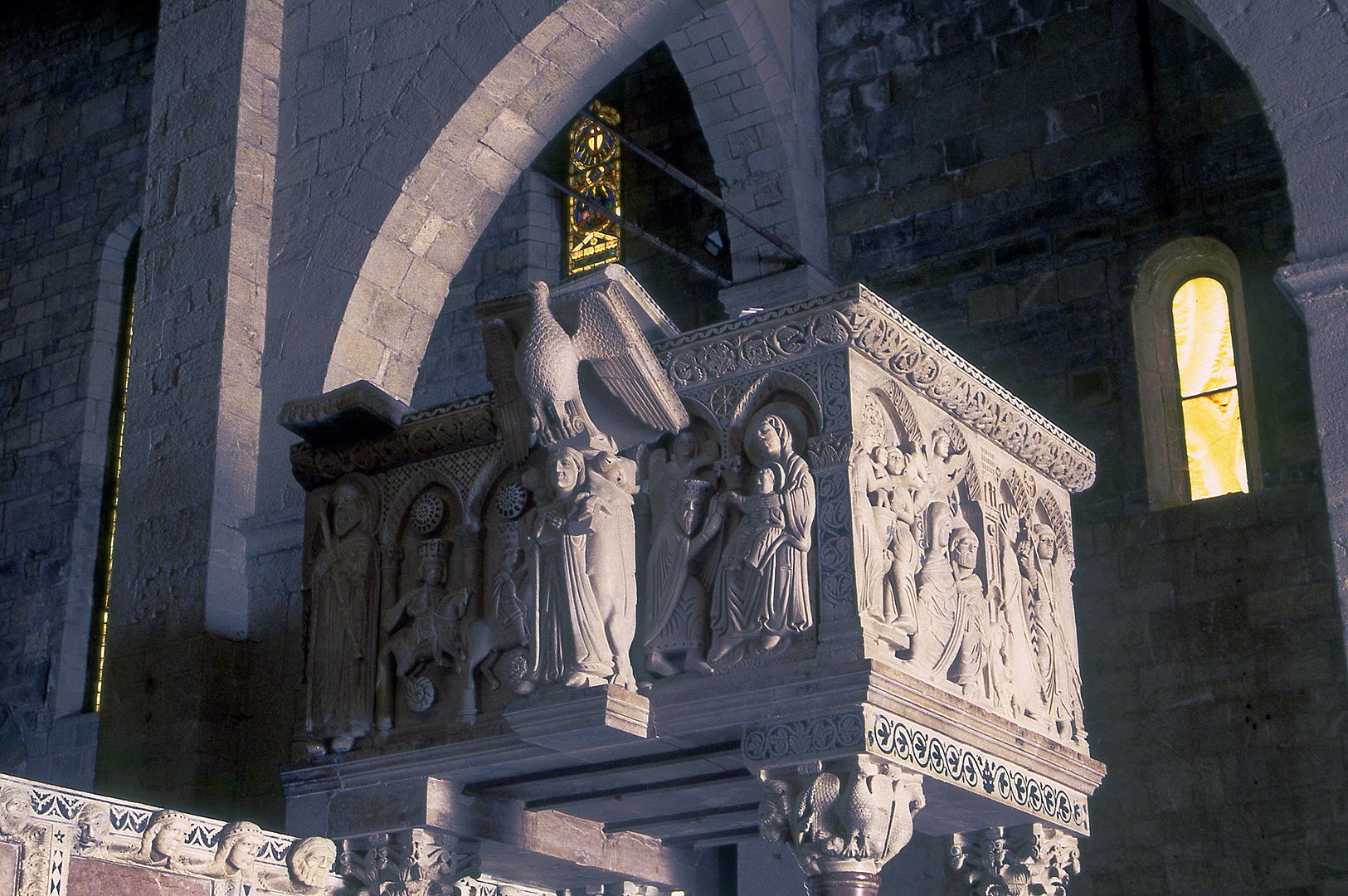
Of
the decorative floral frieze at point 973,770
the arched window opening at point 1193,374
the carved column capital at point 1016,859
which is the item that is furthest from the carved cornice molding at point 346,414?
the arched window opening at point 1193,374

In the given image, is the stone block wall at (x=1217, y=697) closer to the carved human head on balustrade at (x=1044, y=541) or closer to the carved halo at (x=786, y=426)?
the carved human head on balustrade at (x=1044, y=541)

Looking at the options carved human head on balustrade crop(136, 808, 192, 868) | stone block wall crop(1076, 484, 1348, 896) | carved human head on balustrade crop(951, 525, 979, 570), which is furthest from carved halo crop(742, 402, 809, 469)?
stone block wall crop(1076, 484, 1348, 896)

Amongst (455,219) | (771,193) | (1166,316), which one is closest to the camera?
(455,219)

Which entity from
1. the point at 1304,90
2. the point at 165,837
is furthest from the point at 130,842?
the point at 1304,90

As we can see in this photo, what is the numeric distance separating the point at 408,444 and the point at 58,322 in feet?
22.8

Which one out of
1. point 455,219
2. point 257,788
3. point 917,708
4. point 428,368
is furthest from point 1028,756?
point 428,368

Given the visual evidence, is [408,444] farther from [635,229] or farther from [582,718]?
[635,229]

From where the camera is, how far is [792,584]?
13.6ft

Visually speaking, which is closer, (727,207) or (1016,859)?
(1016,859)

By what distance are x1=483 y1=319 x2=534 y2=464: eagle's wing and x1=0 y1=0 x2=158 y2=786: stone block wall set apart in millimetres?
6207

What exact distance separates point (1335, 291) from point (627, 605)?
2201 mm

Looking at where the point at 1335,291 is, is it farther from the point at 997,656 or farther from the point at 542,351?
the point at 542,351

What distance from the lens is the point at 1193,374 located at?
8047 mm

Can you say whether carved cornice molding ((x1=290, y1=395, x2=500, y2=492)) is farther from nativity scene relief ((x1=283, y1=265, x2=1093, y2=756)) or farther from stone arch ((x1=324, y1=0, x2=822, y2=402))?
stone arch ((x1=324, y1=0, x2=822, y2=402))
